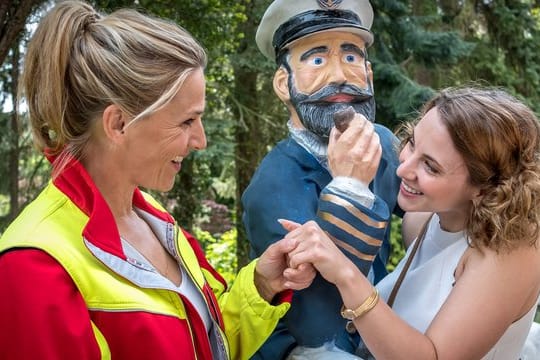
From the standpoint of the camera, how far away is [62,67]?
1546 millimetres

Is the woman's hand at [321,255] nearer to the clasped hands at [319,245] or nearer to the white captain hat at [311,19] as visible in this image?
the clasped hands at [319,245]

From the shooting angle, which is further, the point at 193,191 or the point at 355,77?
the point at 193,191

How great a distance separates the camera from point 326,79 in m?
2.09

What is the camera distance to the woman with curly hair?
172cm

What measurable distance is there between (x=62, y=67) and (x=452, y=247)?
123 centimetres

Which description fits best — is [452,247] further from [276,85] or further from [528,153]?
[276,85]

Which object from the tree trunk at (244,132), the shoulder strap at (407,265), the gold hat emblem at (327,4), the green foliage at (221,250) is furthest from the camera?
the green foliage at (221,250)

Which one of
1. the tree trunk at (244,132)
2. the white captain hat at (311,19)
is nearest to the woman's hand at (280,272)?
the white captain hat at (311,19)

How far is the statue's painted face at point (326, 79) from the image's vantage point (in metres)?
2.08

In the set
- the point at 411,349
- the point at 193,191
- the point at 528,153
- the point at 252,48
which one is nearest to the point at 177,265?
the point at 411,349

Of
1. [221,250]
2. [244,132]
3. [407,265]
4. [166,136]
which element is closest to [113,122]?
[166,136]

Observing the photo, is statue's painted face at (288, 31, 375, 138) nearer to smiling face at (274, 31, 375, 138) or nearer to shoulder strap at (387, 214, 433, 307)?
smiling face at (274, 31, 375, 138)

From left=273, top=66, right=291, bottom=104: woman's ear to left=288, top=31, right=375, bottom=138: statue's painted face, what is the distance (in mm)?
22

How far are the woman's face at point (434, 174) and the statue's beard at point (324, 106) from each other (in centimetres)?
26
